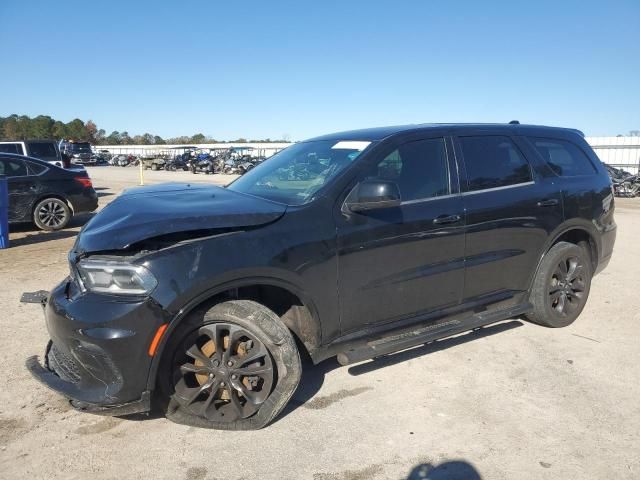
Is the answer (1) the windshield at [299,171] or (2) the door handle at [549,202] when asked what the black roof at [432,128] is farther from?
(2) the door handle at [549,202]

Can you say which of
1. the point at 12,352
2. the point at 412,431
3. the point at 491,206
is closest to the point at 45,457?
the point at 12,352

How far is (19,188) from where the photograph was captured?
9.35 meters

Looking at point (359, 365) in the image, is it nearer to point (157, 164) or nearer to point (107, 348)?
point (107, 348)

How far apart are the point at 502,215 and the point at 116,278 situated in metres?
2.90

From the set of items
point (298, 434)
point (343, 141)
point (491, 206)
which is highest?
point (343, 141)

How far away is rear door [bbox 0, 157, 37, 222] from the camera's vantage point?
9250 millimetres

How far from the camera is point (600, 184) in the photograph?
15.5 ft

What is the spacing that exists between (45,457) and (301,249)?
183 cm

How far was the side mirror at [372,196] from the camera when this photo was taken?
9.96ft

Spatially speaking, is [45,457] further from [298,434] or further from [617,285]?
[617,285]

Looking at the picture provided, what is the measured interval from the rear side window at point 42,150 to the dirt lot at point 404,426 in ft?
42.5

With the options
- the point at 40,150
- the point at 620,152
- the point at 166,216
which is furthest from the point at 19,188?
the point at 620,152

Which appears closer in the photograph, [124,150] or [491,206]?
[491,206]

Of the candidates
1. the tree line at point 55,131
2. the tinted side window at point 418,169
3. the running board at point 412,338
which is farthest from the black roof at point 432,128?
the tree line at point 55,131
